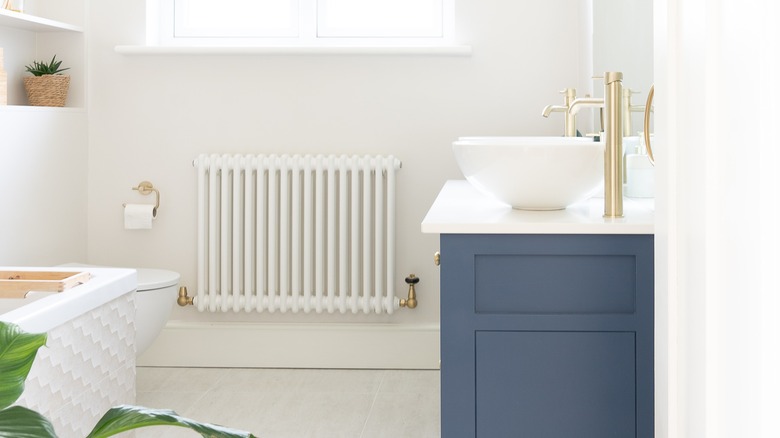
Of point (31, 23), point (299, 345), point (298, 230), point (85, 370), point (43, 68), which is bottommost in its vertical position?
point (299, 345)

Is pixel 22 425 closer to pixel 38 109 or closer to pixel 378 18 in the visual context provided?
pixel 38 109

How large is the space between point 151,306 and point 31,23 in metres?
1.15

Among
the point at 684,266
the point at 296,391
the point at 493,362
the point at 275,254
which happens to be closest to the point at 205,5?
the point at 275,254

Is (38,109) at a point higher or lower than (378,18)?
lower

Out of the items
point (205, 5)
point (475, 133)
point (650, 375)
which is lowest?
point (650, 375)

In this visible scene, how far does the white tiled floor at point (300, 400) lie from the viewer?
104 inches

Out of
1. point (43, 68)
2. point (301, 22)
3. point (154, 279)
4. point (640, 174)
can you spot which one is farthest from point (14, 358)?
point (301, 22)

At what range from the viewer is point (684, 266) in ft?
3.38

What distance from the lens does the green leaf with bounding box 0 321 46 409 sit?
0.76 m

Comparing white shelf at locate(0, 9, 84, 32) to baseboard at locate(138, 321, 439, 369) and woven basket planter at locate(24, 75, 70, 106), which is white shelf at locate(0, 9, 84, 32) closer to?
woven basket planter at locate(24, 75, 70, 106)

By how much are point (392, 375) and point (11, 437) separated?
2.56 meters

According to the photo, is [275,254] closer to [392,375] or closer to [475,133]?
[392,375]

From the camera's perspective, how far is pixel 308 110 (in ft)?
10.8

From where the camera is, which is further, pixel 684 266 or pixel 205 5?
pixel 205 5
